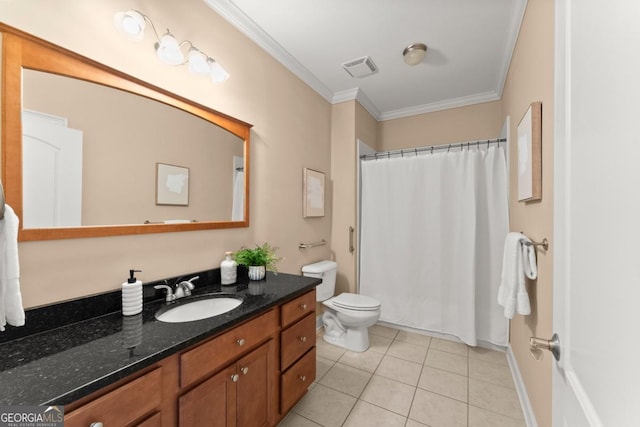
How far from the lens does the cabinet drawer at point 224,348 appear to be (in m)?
0.93

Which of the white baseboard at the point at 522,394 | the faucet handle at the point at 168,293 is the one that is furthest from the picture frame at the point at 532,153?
the faucet handle at the point at 168,293

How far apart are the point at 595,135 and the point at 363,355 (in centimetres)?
225

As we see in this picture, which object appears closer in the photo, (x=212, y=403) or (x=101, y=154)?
(x=212, y=403)

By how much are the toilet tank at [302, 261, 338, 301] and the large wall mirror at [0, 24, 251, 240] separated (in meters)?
1.04

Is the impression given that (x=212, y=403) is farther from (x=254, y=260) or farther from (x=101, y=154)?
(x=101, y=154)

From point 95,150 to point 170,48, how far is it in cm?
62

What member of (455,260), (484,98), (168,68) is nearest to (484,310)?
(455,260)

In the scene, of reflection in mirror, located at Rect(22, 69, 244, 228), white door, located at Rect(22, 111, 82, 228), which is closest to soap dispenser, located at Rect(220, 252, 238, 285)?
reflection in mirror, located at Rect(22, 69, 244, 228)

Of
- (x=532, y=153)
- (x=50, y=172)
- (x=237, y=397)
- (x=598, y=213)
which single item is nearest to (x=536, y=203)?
(x=532, y=153)

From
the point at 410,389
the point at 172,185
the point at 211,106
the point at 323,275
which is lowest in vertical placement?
the point at 410,389

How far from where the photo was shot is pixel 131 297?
3.68ft

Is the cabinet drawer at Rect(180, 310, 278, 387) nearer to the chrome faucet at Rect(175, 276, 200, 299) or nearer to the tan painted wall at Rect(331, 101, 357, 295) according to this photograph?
the chrome faucet at Rect(175, 276, 200, 299)

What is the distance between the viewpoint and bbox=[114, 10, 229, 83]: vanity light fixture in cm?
116

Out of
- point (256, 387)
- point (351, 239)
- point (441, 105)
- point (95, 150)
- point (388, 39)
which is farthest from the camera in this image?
point (441, 105)
